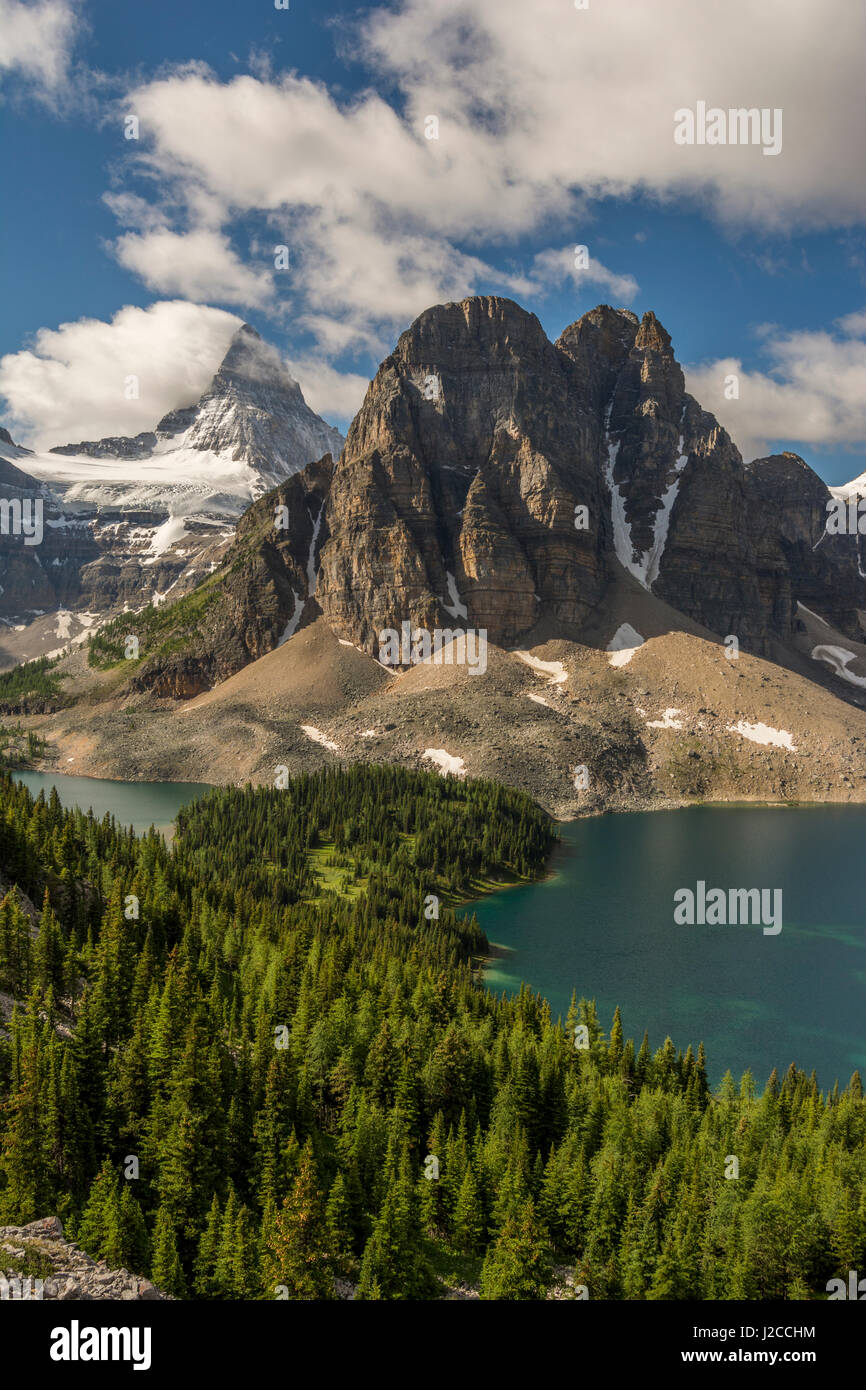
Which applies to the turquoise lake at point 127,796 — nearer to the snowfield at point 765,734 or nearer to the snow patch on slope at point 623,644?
the snow patch on slope at point 623,644

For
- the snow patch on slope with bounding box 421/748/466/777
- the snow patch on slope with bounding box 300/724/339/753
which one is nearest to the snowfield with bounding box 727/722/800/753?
the snow patch on slope with bounding box 421/748/466/777

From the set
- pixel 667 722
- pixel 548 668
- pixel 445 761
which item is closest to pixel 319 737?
pixel 445 761

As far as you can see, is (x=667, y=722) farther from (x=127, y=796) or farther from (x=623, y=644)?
(x=127, y=796)

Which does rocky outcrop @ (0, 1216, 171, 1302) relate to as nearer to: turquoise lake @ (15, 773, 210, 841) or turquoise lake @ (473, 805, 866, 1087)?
turquoise lake @ (473, 805, 866, 1087)

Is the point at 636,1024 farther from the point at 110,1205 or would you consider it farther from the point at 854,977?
the point at 110,1205

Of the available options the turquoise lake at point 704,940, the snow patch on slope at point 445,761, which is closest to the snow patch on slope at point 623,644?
the snow patch on slope at point 445,761
